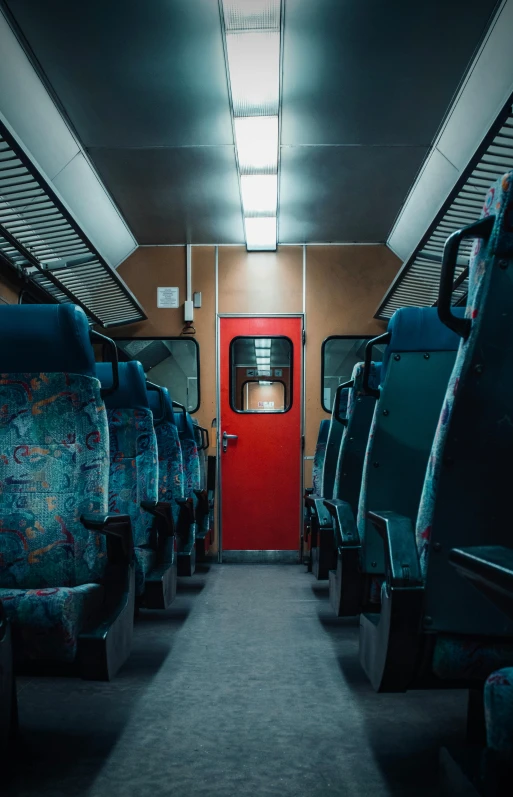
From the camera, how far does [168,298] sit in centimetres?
649

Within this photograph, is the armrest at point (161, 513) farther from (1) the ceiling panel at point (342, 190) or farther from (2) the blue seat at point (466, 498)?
(1) the ceiling panel at point (342, 190)

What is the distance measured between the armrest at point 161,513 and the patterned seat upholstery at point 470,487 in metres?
1.65

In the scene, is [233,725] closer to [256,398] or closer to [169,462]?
[169,462]

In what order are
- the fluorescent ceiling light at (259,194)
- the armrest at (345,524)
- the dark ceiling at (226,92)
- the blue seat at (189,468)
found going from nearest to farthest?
the armrest at (345,524)
the dark ceiling at (226,92)
the blue seat at (189,468)
the fluorescent ceiling light at (259,194)

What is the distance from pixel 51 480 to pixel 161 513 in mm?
1066

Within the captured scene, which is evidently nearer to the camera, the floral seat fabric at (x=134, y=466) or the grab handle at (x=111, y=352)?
the grab handle at (x=111, y=352)

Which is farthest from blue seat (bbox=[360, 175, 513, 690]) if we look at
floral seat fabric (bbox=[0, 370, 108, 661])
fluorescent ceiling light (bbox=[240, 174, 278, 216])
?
fluorescent ceiling light (bbox=[240, 174, 278, 216])

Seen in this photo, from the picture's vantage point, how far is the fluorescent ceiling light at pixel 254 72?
348 cm

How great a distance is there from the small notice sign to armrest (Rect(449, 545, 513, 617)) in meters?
5.71

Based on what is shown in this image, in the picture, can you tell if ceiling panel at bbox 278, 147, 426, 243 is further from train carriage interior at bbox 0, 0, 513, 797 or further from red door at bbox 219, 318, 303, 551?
red door at bbox 219, 318, 303, 551

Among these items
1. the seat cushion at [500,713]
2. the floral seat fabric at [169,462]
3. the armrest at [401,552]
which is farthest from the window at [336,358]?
the seat cushion at [500,713]

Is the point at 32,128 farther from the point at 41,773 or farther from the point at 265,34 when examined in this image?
the point at 41,773

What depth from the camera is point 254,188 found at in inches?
212

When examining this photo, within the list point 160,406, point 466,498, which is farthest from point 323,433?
point 466,498
